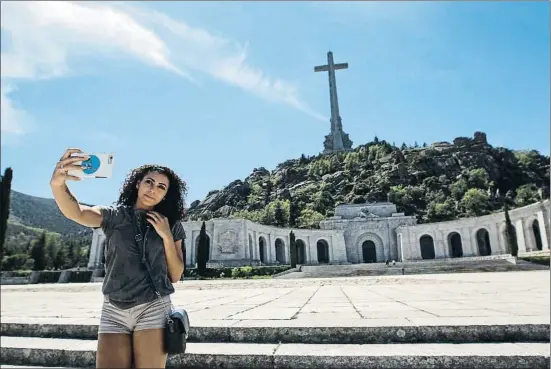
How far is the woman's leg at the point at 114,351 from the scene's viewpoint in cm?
177

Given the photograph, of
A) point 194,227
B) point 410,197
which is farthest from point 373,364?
point 410,197

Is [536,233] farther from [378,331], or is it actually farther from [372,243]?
[378,331]

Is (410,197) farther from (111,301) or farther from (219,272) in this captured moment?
(111,301)

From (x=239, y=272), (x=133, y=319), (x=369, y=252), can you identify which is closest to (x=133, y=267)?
(x=133, y=319)

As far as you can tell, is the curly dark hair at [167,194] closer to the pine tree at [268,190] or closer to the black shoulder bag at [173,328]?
the black shoulder bag at [173,328]

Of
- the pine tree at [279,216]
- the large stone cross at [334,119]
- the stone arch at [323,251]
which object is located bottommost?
the stone arch at [323,251]

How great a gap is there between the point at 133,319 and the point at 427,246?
177 ft

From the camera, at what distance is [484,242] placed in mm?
47250

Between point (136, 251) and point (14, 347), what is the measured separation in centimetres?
276

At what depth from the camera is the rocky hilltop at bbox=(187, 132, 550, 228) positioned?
71562 mm

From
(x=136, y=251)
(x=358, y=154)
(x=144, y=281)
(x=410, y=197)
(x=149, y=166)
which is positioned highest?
(x=358, y=154)

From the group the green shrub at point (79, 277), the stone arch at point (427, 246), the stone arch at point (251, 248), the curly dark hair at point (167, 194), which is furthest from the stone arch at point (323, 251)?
the curly dark hair at point (167, 194)

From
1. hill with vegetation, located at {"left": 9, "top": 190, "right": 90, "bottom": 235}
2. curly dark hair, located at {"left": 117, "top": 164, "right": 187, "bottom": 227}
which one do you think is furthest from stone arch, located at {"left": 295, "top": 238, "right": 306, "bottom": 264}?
hill with vegetation, located at {"left": 9, "top": 190, "right": 90, "bottom": 235}

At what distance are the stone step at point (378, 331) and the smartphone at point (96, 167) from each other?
2.46 m
